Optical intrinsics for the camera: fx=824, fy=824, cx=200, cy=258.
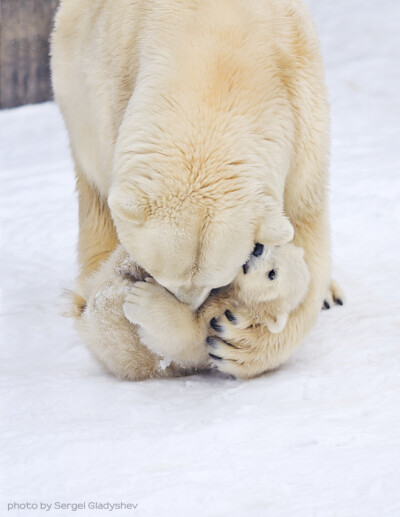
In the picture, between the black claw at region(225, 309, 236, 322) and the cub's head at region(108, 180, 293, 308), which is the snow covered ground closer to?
the black claw at region(225, 309, 236, 322)

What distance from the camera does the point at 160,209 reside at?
9.89ft

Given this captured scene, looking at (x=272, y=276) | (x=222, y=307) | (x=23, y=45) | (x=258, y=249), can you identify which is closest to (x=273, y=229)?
(x=258, y=249)

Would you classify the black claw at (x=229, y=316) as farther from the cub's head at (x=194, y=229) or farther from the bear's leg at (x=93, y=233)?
the bear's leg at (x=93, y=233)

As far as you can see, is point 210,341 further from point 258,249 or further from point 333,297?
point 333,297

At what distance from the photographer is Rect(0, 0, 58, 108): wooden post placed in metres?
8.72

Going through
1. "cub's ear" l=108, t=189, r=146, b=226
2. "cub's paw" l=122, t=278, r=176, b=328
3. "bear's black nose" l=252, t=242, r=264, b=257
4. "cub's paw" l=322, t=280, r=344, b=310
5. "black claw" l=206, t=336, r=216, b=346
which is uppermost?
"cub's ear" l=108, t=189, r=146, b=226

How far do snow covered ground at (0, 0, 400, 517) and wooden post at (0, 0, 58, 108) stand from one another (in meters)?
3.61

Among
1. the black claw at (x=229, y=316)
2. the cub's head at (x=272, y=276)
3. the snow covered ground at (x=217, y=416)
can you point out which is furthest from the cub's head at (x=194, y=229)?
the snow covered ground at (x=217, y=416)

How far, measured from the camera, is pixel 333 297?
4559mm

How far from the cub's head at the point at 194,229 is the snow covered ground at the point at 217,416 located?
556mm

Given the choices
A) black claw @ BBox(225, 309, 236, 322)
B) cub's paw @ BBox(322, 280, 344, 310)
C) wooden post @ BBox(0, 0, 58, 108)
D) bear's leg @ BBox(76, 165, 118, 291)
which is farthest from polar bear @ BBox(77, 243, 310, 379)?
wooden post @ BBox(0, 0, 58, 108)

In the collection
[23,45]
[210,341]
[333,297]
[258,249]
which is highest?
[258,249]

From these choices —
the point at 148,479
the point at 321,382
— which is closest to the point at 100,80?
the point at 321,382

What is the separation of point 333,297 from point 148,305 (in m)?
1.53
